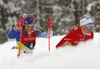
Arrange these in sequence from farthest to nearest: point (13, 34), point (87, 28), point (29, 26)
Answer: point (29, 26) → point (13, 34) → point (87, 28)

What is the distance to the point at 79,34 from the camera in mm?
3623

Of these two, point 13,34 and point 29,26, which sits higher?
point 29,26

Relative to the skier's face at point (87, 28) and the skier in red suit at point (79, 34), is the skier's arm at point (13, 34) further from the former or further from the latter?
the skier's face at point (87, 28)

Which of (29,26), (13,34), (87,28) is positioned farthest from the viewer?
(29,26)

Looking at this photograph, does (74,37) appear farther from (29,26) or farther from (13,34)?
(13,34)

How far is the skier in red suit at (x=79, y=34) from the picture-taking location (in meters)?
3.45

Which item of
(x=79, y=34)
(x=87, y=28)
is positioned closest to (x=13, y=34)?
(x=79, y=34)

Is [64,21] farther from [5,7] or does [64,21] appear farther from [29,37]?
[29,37]

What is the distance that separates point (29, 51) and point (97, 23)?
1346 cm

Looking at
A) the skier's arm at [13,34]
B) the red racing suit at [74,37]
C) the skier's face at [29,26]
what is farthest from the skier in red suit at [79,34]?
the skier's arm at [13,34]

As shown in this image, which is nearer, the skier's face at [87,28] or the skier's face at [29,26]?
the skier's face at [87,28]

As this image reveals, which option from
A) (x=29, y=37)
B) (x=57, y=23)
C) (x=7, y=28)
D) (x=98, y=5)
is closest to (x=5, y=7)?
(x=7, y=28)

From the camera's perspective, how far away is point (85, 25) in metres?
3.44

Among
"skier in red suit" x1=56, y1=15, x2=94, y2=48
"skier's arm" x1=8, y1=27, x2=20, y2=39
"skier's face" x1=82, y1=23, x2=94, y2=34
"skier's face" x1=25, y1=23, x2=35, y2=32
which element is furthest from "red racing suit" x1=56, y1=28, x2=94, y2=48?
"skier's arm" x1=8, y1=27, x2=20, y2=39
